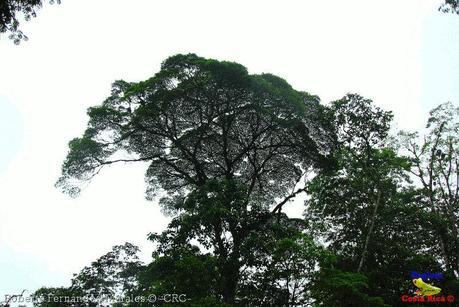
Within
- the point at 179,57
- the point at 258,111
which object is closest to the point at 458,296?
the point at 258,111

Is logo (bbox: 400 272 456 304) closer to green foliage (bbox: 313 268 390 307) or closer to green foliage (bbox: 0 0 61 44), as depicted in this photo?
green foliage (bbox: 313 268 390 307)

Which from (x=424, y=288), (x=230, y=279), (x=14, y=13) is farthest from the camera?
(x=424, y=288)

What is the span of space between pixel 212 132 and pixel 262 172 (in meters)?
3.12

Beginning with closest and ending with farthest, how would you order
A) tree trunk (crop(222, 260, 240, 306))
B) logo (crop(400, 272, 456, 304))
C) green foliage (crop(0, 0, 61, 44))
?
green foliage (crop(0, 0, 61, 44)), tree trunk (crop(222, 260, 240, 306)), logo (crop(400, 272, 456, 304))

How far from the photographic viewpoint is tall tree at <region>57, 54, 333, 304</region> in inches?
534

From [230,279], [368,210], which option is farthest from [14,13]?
[368,210]

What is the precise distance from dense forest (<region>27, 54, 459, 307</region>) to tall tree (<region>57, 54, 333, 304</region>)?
0.05 m

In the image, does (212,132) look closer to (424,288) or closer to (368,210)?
(368,210)

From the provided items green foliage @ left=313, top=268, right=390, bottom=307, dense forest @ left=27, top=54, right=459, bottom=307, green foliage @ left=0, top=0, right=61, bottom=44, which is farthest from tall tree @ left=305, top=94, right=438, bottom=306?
green foliage @ left=0, top=0, right=61, bottom=44

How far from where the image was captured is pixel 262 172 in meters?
17.8

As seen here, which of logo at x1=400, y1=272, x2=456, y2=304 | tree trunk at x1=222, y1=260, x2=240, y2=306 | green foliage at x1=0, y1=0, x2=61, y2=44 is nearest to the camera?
green foliage at x1=0, y1=0, x2=61, y2=44

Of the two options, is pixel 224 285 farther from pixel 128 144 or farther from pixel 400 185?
pixel 400 185

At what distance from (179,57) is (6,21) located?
842 cm

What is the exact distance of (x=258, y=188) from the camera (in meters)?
19.5
